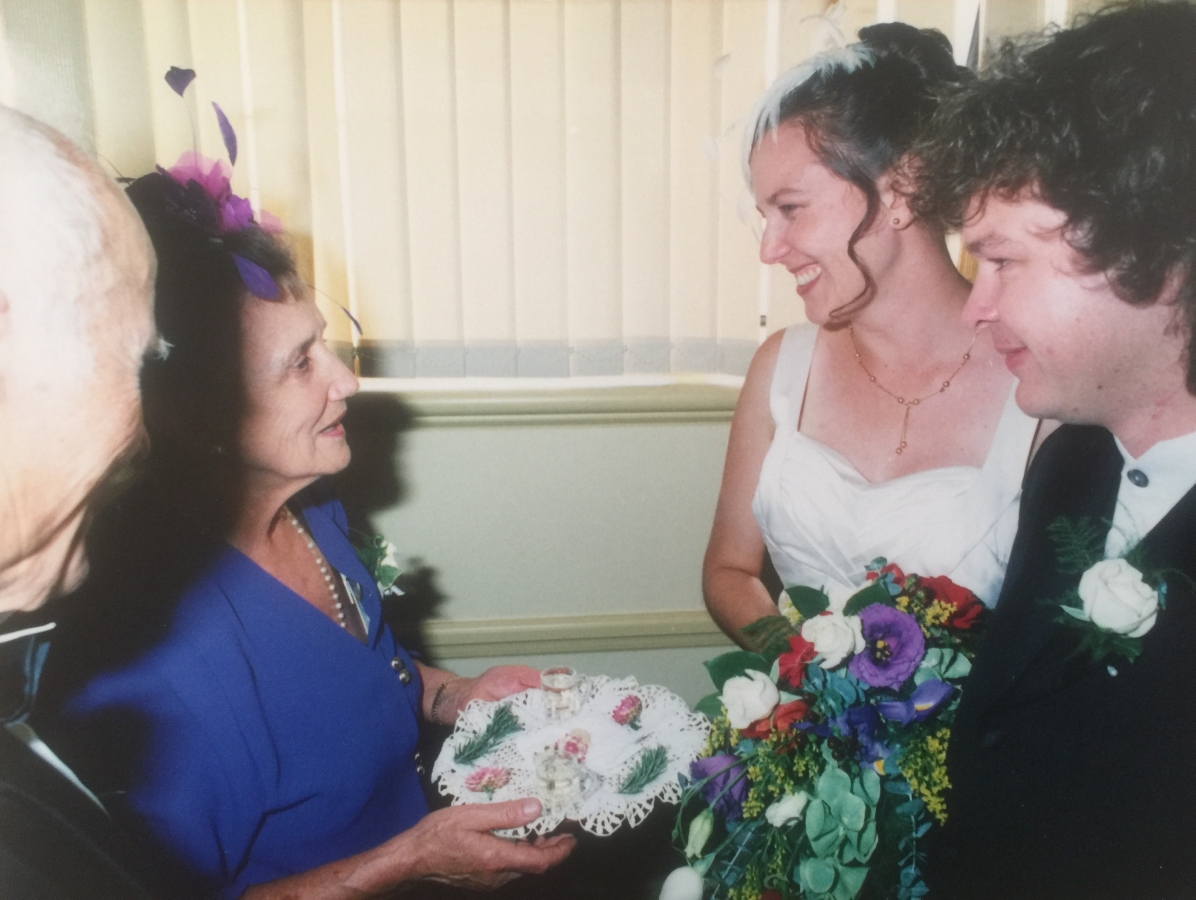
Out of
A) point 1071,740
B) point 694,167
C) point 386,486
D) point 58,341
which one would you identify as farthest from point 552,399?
point 58,341

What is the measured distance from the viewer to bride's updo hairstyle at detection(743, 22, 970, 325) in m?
1.04

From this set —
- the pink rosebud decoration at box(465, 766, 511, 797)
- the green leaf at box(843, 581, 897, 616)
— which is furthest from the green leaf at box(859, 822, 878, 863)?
the pink rosebud decoration at box(465, 766, 511, 797)

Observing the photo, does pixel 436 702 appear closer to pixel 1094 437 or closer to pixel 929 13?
pixel 1094 437

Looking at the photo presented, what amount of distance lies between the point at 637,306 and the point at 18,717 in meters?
1.17

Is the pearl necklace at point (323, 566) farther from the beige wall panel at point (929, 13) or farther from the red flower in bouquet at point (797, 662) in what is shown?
the beige wall panel at point (929, 13)

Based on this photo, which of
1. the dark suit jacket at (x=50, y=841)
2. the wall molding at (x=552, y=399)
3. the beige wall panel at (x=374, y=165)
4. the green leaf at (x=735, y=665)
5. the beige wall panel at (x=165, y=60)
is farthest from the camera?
the wall molding at (x=552, y=399)

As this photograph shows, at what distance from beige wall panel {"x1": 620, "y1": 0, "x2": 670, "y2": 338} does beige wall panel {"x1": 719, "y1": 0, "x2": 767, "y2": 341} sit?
103mm

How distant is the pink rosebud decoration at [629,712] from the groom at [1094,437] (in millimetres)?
409

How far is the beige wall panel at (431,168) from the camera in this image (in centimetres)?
125

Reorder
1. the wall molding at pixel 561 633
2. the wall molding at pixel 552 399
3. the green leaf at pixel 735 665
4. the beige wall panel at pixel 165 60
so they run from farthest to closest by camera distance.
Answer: the wall molding at pixel 561 633 < the wall molding at pixel 552 399 < the beige wall panel at pixel 165 60 < the green leaf at pixel 735 665

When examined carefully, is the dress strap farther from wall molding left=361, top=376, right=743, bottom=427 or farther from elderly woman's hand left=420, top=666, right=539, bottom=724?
elderly woman's hand left=420, top=666, right=539, bottom=724

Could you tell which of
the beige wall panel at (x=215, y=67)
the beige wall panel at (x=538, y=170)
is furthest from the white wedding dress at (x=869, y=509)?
the beige wall panel at (x=215, y=67)

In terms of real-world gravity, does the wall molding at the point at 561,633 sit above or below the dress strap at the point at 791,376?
below

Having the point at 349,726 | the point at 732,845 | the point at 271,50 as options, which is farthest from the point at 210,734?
the point at 271,50
